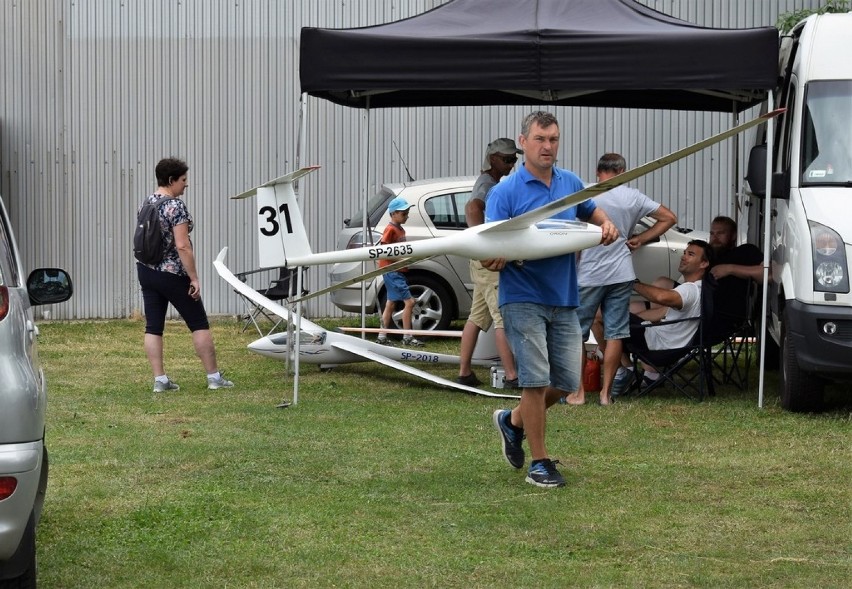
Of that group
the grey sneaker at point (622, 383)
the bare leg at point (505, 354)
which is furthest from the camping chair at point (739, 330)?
the bare leg at point (505, 354)

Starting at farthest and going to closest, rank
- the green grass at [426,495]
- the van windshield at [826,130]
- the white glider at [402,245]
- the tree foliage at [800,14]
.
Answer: the tree foliage at [800,14] < the van windshield at [826,130] < the white glider at [402,245] < the green grass at [426,495]

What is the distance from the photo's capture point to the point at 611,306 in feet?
29.1

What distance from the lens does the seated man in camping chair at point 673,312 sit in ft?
29.2

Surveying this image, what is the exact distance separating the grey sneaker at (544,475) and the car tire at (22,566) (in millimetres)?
2692

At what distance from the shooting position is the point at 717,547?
204 inches

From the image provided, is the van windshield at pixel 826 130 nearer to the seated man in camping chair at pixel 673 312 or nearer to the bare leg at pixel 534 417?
the seated man in camping chair at pixel 673 312

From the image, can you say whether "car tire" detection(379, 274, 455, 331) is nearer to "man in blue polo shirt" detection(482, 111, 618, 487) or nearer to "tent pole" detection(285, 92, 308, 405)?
"tent pole" detection(285, 92, 308, 405)

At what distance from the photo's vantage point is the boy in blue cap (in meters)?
12.0

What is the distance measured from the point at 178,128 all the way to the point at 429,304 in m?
4.78

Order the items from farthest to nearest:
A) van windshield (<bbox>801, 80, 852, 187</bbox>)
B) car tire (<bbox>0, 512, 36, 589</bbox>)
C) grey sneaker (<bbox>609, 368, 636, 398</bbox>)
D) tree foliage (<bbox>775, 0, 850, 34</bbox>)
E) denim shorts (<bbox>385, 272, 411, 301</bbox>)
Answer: tree foliage (<bbox>775, 0, 850, 34</bbox>) < denim shorts (<bbox>385, 272, 411, 301</bbox>) < grey sneaker (<bbox>609, 368, 636, 398</bbox>) < van windshield (<bbox>801, 80, 852, 187</bbox>) < car tire (<bbox>0, 512, 36, 589</bbox>)

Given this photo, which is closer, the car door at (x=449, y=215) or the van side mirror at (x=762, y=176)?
the van side mirror at (x=762, y=176)

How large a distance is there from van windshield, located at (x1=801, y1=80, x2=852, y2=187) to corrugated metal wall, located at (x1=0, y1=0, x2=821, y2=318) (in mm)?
7264

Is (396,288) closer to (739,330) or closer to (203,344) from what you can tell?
(203,344)

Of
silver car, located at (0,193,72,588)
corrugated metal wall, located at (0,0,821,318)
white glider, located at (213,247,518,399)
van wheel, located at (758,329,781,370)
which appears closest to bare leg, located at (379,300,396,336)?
white glider, located at (213,247,518,399)
